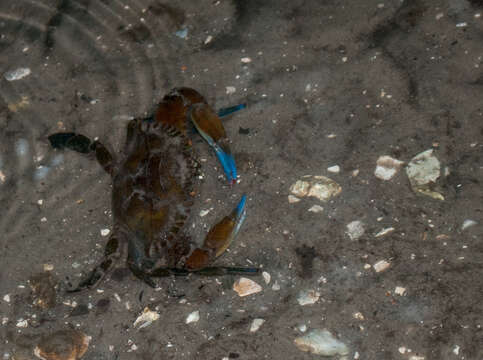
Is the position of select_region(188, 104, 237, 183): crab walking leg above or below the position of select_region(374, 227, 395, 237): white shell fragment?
above

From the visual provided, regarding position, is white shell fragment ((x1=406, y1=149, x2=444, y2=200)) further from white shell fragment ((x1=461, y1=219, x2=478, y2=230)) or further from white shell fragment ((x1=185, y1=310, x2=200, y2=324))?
white shell fragment ((x1=185, y1=310, x2=200, y2=324))

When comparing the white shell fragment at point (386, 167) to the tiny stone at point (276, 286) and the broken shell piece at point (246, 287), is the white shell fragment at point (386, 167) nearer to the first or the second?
the tiny stone at point (276, 286)

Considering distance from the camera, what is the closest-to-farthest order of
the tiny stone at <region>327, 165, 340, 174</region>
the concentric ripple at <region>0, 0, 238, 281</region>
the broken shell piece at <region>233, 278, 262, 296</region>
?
the broken shell piece at <region>233, 278, 262, 296</region>, the tiny stone at <region>327, 165, 340, 174</region>, the concentric ripple at <region>0, 0, 238, 281</region>

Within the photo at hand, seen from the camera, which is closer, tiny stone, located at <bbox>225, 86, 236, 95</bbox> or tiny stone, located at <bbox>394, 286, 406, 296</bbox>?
tiny stone, located at <bbox>394, 286, 406, 296</bbox>

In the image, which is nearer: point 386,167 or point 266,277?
point 266,277

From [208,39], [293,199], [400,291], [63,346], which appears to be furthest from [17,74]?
[400,291]

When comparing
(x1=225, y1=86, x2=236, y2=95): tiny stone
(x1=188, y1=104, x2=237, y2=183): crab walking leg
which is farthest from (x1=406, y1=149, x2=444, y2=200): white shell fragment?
(x1=225, y1=86, x2=236, y2=95): tiny stone

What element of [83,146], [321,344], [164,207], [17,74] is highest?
[17,74]

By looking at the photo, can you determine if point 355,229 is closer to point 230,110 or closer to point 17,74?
point 230,110

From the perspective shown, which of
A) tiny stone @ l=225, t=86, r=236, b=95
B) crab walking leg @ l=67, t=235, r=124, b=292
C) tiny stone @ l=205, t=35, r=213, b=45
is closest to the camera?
crab walking leg @ l=67, t=235, r=124, b=292
